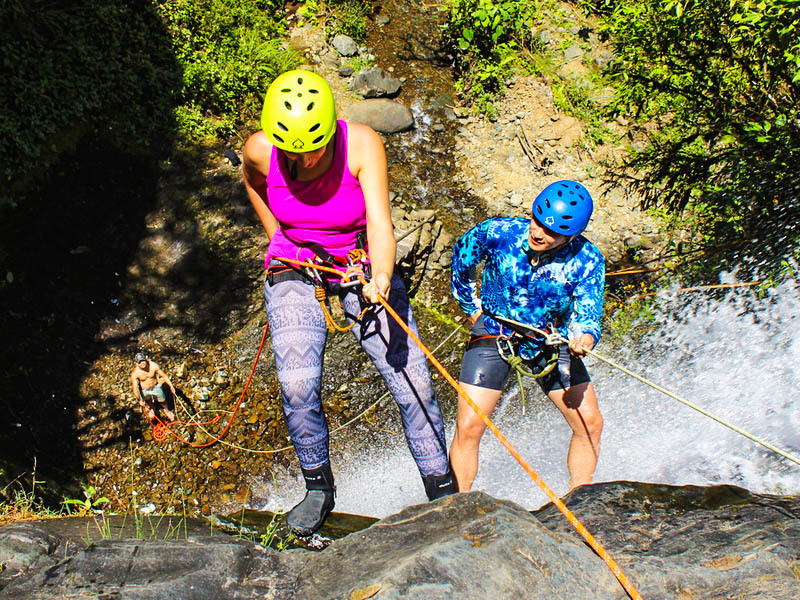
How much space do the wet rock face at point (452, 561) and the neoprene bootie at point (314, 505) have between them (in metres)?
0.77

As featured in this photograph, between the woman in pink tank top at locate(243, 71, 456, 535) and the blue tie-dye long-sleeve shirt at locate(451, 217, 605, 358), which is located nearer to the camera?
the woman in pink tank top at locate(243, 71, 456, 535)

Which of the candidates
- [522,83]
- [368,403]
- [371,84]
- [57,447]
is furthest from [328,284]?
[522,83]

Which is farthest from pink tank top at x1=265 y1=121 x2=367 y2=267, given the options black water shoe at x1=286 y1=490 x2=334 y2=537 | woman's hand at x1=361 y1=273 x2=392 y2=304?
black water shoe at x1=286 y1=490 x2=334 y2=537

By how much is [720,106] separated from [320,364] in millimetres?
5282

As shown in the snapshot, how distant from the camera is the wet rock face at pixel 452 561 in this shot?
7.80 ft

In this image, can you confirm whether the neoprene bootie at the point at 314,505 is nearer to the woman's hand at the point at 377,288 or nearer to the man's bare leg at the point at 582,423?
the woman's hand at the point at 377,288

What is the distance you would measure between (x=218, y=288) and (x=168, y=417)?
157 cm

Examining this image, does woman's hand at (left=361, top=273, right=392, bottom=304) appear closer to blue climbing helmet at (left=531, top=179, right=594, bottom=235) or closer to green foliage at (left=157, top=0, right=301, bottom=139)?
blue climbing helmet at (left=531, top=179, right=594, bottom=235)

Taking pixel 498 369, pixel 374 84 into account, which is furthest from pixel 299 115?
pixel 374 84

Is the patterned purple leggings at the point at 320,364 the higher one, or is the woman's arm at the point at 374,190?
the woman's arm at the point at 374,190

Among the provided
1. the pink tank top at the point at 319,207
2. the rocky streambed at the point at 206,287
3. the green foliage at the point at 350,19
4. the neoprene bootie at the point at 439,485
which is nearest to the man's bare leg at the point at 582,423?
the neoprene bootie at the point at 439,485

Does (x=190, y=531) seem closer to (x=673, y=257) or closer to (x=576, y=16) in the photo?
(x=673, y=257)

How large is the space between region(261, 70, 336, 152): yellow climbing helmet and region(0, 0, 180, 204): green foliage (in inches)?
193

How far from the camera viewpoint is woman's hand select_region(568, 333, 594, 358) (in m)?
3.48
